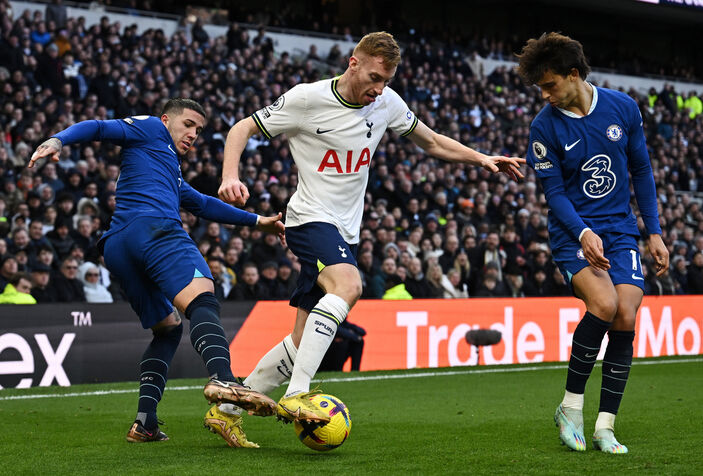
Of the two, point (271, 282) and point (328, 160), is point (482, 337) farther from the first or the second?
point (328, 160)

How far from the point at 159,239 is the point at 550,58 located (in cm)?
239

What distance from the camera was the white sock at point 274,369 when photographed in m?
5.96

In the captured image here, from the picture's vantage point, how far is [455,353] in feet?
45.0

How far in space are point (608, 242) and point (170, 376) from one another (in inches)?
285

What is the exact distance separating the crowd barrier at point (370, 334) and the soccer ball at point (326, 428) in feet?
20.4

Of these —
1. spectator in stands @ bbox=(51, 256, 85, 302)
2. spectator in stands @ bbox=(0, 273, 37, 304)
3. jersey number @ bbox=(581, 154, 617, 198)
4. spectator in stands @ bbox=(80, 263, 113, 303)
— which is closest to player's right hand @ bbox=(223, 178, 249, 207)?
A: jersey number @ bbox=(581, 154, 617, 198)

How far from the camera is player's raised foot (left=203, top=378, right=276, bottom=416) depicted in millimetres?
4719

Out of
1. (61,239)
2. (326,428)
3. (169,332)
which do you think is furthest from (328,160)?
(61,239)

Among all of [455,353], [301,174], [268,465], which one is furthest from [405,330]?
[268,465]

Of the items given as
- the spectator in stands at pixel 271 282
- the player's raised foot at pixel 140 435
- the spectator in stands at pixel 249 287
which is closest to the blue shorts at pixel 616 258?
the player's raised foot at pixel 140 435

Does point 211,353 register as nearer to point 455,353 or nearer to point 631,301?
point 631,301

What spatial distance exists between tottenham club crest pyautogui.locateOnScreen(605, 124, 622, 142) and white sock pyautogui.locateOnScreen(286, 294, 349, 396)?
1745 mm

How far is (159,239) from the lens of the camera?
18.3 ft

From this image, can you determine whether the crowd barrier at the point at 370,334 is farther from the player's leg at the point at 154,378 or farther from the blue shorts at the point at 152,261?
the blue shorts at the point at 152,261
